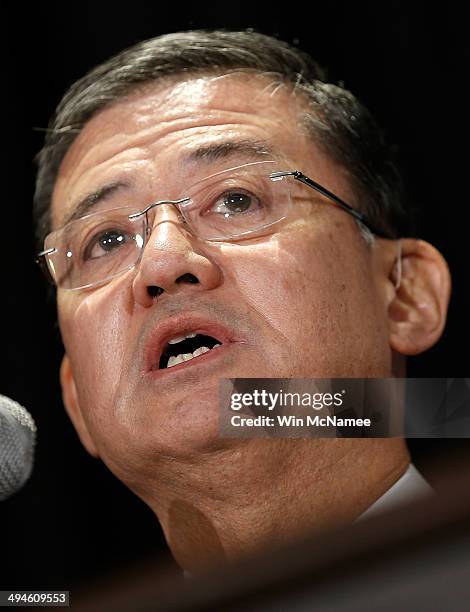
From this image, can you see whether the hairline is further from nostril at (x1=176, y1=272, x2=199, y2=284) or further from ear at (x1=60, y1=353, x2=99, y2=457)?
ear at (x1=60, y1=353, x2=99, y2=457)

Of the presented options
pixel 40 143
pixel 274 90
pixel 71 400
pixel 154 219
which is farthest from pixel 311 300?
pixel 40 143

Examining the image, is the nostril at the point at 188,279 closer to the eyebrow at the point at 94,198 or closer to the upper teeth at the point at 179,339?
the upper teeth at the point at 179,339

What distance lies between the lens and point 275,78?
60.0 inches

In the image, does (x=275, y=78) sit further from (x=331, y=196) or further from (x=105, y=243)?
(x=105, y=243)

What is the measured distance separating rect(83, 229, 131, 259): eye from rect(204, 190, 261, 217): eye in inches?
6.0

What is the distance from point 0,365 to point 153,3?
0.71 m

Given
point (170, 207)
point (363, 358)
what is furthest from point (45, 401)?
point (363, 358)

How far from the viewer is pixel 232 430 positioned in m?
1.25

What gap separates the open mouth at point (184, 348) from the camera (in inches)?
51.5

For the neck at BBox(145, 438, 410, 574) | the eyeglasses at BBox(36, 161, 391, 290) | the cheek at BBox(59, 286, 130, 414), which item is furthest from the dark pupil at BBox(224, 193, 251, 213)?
the neck at BBox(145, 438, 410, 574)

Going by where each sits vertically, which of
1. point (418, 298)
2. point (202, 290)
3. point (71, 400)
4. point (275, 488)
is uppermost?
point (202, 290)

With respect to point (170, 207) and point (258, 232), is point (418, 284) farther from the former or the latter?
point (170, 207)

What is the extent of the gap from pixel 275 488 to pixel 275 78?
0.66 meters

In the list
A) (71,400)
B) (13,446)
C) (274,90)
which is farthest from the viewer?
(71,400)
